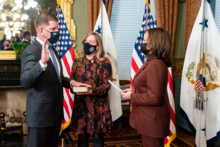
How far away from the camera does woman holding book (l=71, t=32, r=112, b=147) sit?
2.44 metres

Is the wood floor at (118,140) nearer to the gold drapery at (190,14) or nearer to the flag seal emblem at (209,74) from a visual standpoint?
the flag seal emblem at (209,74)

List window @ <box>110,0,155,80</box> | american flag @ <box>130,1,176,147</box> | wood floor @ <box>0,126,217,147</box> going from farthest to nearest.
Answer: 1. window @ <box>110,0,155,80</box>
2. wood floor @ <box>0,126,217,147</box>
3. american flag @ <box>130,1,176,147</box>

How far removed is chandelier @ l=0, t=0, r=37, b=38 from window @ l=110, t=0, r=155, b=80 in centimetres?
168

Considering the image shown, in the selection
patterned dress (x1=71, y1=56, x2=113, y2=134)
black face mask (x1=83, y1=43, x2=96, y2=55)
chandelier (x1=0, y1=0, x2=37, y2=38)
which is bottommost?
patterned dress (x1=71, y1=56, x2=113, y2=134)

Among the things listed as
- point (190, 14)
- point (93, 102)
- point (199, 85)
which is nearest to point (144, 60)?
point (199, 85)

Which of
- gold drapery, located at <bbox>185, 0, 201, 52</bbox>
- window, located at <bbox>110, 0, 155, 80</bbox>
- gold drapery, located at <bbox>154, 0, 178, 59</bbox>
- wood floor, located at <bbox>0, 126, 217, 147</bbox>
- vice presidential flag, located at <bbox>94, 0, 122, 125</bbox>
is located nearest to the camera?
vice presidential flag, located at <bbox>94, 0, 122, 125</bbox>

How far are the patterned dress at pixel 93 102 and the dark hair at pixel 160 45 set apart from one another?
0.82 metres

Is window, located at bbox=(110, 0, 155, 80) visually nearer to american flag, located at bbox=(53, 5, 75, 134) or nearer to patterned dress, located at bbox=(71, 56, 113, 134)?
american flag, located at bbox=(53, 5, 75, 134)

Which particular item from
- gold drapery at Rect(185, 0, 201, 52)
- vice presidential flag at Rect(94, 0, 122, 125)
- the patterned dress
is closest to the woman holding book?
the patterned dress

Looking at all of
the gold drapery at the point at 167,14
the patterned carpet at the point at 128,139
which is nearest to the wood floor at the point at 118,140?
the patterned carpet at the point at 128,139

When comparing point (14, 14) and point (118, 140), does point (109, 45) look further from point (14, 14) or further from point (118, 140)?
point (14, 14)

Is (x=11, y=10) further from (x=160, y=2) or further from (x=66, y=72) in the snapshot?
(x=160, y=2)

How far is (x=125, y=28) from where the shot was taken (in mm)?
4523

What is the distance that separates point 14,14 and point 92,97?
2634 mm
